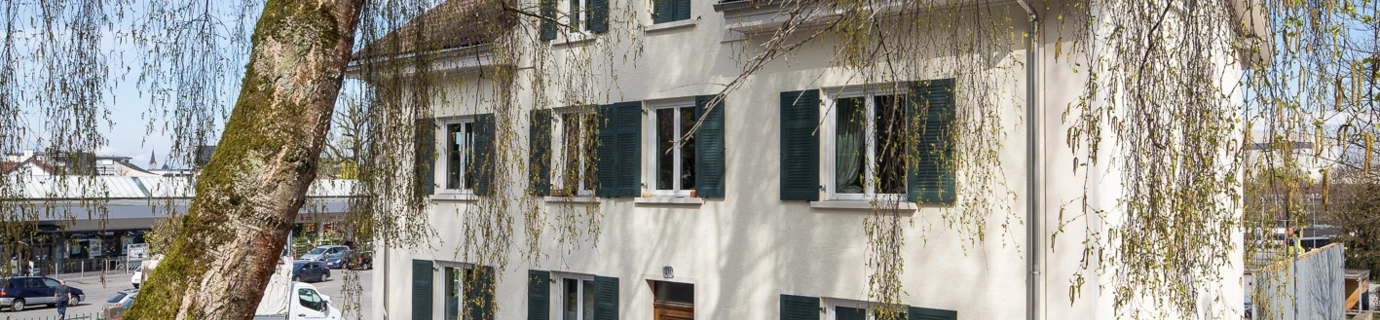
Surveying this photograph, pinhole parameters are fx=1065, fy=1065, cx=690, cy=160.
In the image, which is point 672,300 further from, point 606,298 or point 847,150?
point 847,150

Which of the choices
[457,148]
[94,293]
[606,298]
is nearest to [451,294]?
[457,148]

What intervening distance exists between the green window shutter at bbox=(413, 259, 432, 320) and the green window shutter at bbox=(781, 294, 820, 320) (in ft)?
16.8

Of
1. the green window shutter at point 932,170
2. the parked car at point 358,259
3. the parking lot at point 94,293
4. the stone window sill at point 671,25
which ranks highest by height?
the stone window sill at point 671,25

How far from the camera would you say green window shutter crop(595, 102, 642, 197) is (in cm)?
1109

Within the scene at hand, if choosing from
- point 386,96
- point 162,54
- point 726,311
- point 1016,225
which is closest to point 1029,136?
point 1016,225

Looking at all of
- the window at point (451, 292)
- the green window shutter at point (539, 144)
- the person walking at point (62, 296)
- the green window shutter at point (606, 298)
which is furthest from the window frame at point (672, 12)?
the person walking at point (62, 296)

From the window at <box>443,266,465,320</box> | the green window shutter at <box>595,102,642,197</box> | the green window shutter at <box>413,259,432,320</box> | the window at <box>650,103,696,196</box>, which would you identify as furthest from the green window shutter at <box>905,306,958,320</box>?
the green window shutter at <box>413,259,432,320</box>

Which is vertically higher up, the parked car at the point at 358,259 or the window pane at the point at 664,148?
the window pane at the point at 664,148

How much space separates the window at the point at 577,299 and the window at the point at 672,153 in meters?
1.52

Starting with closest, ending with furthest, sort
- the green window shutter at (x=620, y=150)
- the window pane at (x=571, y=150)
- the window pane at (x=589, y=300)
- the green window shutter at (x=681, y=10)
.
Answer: the window pane at (x=571, y=150) → the green window shutter at (x=681, y=10) → the green window shutter at (x=620, y=150) → the window pane at (x=589, y=300)

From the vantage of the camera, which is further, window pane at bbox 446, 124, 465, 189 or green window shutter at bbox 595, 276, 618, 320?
window pane at bbox 446, 124, 465, 189

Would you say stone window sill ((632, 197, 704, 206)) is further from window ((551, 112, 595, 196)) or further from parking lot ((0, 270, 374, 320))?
parking lot ((0, 270, 374, 320))

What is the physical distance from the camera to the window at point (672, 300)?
11.0 m

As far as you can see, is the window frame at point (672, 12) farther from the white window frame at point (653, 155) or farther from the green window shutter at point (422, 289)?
the green window shutter at point (422, 289)
